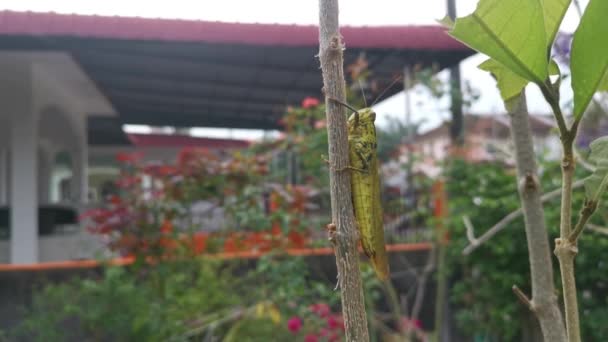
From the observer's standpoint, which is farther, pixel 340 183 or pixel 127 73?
pixel 127 73

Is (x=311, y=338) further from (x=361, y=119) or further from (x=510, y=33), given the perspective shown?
(x=510, y=33)

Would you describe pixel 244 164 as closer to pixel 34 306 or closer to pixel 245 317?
pixel 245 317

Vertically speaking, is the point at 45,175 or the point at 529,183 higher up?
the point at 45,175

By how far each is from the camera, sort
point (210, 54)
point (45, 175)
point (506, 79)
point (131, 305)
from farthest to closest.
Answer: point (45, 175)
point (210, 54)
point (131, 305)
point (506, 79)

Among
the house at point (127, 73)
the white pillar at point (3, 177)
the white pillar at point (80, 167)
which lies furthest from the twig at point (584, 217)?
the white pillar at point (3, 177)

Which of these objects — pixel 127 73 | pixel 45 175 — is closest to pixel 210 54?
pixel 127 73

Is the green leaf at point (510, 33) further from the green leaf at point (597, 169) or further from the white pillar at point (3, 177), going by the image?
the white pillar at point (3, 177)
